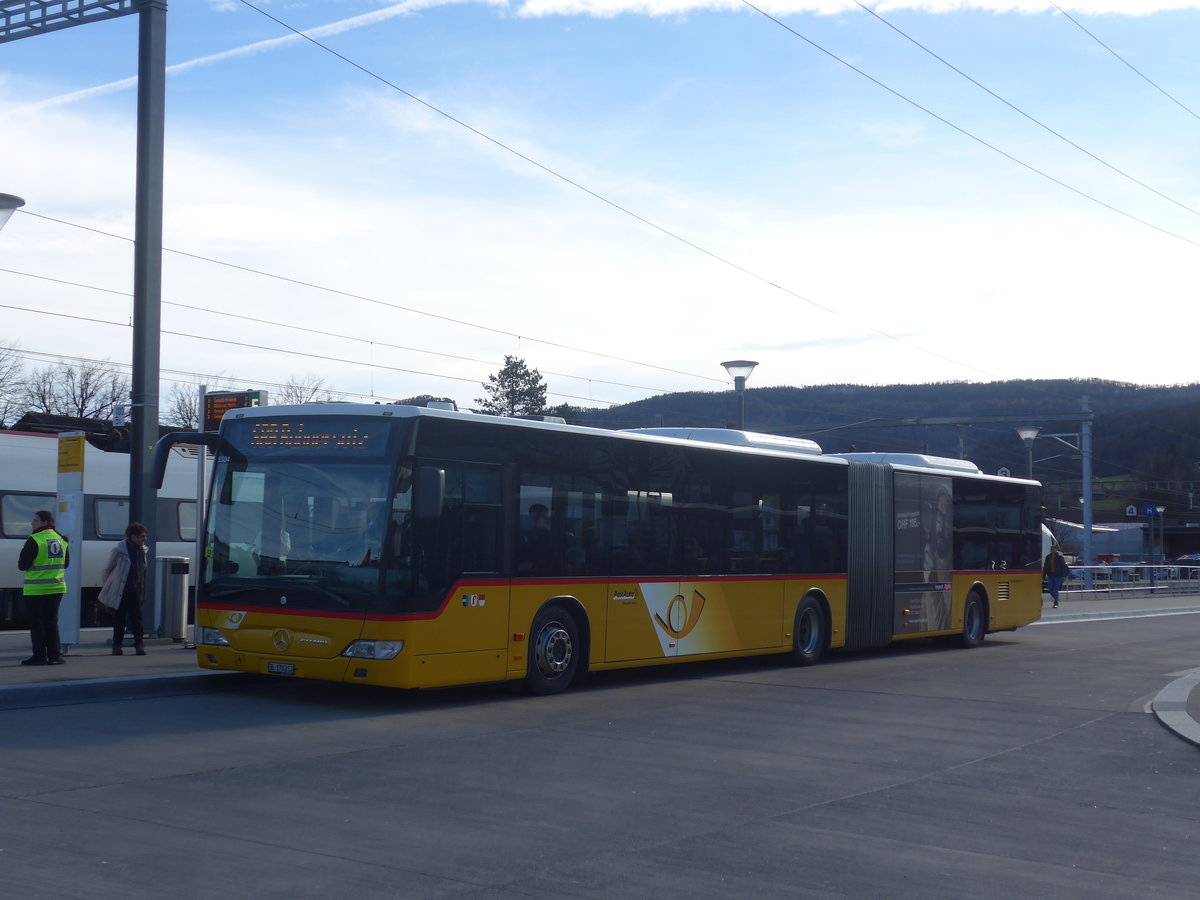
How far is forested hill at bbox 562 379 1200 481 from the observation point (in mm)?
77688

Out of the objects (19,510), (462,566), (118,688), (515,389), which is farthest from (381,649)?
(515,389)

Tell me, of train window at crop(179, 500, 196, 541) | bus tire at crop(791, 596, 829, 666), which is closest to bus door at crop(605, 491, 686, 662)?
bus tire at crop(791, 596, 829, 666)

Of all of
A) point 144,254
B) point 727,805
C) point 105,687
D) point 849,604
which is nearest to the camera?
point 727,805

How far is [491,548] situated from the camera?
13.0 metres

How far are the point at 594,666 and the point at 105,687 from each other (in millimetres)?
5025

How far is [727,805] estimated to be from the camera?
8.18 metres

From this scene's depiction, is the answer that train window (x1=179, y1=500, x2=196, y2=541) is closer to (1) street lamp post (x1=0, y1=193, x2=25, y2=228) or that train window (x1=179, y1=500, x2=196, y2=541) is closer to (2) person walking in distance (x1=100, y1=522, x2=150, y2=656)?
(2) person walking in distance (x1=100, y1=522, x2=150, y2=656)

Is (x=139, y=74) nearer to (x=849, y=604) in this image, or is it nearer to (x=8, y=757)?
(x=8, y=757)

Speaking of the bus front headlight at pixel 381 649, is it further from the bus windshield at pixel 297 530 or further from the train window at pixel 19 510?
the train window at pixel 19 510

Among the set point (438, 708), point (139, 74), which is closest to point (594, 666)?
point (438, 708)

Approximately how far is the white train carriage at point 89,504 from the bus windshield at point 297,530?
26.1ft

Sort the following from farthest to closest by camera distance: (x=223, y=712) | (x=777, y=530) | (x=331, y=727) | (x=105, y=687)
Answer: (x=777, y=530), (x=105, y=687), (x=223, y=712), (x=331, y=727)

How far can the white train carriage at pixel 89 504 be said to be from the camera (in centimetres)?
2189

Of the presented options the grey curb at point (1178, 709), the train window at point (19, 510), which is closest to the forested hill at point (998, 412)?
the train window at point (19, 510)
